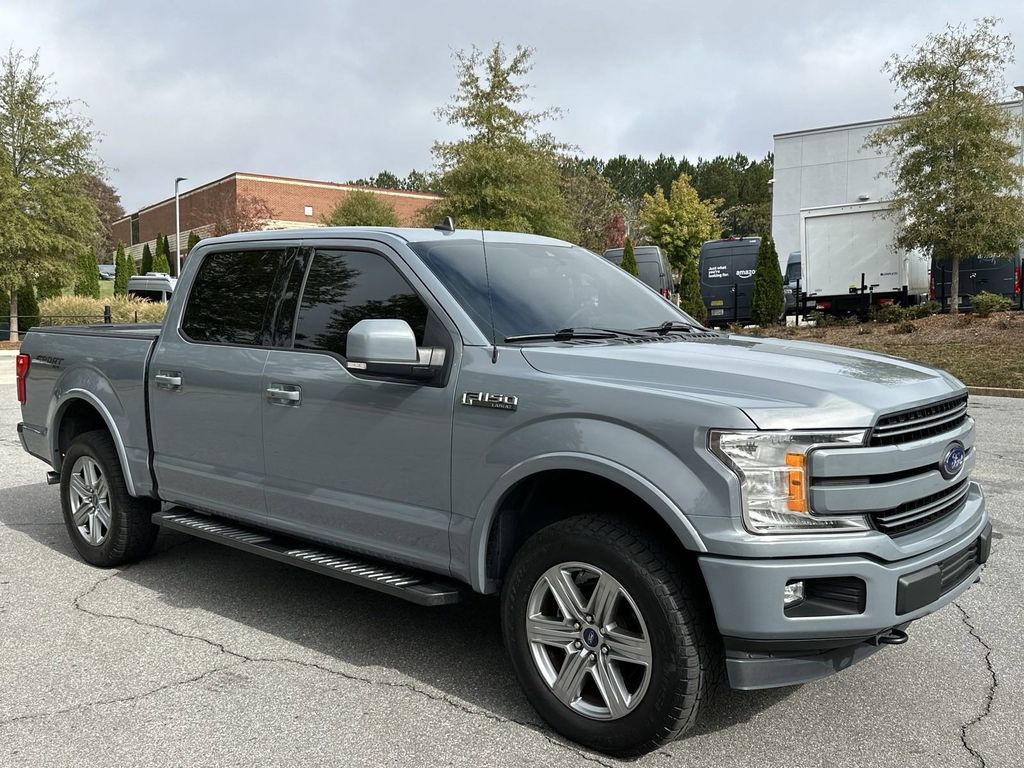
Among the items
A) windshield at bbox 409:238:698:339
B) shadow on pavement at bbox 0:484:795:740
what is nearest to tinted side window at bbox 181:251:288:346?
windshield at bbox 409:238:698:339

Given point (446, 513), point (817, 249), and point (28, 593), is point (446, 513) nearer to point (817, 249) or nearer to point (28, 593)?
point (28, 593)

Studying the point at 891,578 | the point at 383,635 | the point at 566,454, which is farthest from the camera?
the point at 383,635

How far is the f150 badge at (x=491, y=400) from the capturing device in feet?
11.6

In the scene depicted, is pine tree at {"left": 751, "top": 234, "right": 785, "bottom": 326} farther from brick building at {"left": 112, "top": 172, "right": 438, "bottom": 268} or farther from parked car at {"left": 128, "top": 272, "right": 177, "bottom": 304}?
brick building at {"left": 112, "top": 172, "right": 438, "bottom": 268}

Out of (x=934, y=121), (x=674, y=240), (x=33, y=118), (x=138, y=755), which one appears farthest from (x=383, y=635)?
(x=674, y=240)

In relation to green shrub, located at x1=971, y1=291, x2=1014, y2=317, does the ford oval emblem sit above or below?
below

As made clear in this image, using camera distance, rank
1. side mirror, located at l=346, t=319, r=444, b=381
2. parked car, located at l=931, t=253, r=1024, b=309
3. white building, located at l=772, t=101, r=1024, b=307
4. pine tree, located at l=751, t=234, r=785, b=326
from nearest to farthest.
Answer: side mirror, located at l=346, t=319, r=444, b=381 → parked car, located at l=931, t=253, r=1024, b=309 → pine tree, located at l=751, t=234, r=785, b=326 → white building, located at l=772, t=101, r=1024, b=307

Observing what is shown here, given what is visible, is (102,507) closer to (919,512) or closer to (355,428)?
(355,428)

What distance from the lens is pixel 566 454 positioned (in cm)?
333

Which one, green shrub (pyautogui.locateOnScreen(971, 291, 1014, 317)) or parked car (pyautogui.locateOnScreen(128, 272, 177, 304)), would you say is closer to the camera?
green shrub (pyautogui.locateOnScreen(971, 291, 1014, 317))

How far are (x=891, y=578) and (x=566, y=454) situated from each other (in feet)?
3.75

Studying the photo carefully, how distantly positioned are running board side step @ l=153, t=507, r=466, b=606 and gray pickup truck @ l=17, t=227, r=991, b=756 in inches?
0.7

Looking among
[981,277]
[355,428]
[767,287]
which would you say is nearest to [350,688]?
[355,428]

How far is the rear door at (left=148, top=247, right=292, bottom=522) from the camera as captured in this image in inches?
184
